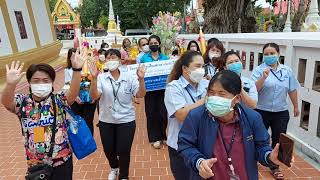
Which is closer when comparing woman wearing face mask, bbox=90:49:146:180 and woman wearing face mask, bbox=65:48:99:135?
woman wearing face mask, bbox=90:49:146:180

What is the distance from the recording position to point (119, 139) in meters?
4.07

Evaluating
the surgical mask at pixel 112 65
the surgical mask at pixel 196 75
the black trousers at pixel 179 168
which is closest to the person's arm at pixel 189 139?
the surgical mask at pixel 196 75

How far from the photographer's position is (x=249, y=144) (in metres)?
2.15

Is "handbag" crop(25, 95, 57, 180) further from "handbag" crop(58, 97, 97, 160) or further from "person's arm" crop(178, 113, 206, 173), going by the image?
"person's arm" crop(178, 113, 206, 173)

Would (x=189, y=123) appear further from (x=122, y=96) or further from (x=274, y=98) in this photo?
(x=274, y=98)

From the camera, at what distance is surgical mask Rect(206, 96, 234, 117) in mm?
2113

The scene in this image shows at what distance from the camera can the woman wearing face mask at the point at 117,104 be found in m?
3.99

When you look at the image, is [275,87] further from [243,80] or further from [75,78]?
[75,78]

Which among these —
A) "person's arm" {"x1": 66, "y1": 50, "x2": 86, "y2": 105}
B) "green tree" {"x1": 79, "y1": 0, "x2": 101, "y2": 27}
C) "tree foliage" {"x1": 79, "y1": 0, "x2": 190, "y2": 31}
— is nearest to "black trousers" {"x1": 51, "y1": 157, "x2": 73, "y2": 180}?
"person's arm" {"x1": 66, "y1": 50, "x2": 86, "y2": 105}

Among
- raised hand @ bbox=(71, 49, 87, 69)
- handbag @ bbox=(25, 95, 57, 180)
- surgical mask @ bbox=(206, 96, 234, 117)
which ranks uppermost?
raised hand @ bbox=(71, 49, 87, 69)

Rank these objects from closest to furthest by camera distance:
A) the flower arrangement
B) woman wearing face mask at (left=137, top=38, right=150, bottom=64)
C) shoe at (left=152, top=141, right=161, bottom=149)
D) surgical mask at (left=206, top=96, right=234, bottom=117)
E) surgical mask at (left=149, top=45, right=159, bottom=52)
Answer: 1. surgical mask at (left=206, top=96, right=234, bottom=117)
2. shoe at (left=152, top=141, right=161, bottom=149)
3. surgical mask at (left=149, top=45, right=159, bottom=52)
4. woman wearing face mask at (left=137, top=38, right=150, bottom=64)
5. the flower arrangement

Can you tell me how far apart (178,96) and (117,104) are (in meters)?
1.35

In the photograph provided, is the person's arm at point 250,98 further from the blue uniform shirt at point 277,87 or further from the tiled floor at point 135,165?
the tiled floor at point 135,165

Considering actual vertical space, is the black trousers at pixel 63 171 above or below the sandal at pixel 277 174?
above
